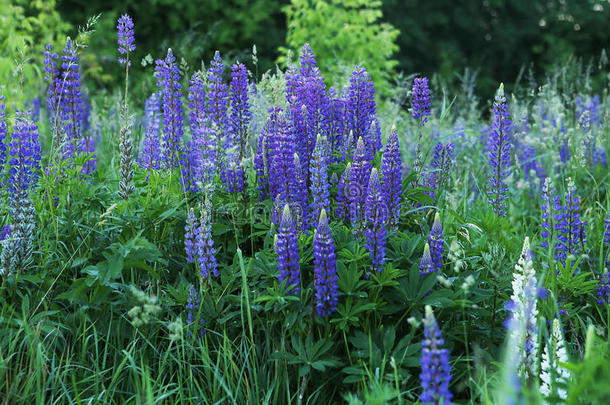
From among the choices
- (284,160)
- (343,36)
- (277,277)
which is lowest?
(277,277)

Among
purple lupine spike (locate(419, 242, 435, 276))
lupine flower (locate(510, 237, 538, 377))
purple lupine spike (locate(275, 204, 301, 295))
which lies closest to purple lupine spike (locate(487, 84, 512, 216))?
purple lupine spike (locate(419, 242, 435, 276))

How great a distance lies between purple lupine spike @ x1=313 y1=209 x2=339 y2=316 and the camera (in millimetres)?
2482

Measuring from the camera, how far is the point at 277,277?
2.79 meters

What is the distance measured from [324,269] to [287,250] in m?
0.18

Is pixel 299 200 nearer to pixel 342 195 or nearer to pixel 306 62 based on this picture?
pixel 342 195

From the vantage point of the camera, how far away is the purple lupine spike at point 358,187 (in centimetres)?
288

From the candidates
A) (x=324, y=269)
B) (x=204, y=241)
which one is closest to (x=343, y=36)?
(x=204, y=241)

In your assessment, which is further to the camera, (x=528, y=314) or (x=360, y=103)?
(x=360, y=103)

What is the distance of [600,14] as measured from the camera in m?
19.2

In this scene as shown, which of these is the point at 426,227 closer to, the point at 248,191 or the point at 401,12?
the point at 248,191

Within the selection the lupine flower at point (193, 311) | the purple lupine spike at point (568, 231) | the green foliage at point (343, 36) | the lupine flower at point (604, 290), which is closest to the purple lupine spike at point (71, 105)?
the lupine flower at point (193, 311)

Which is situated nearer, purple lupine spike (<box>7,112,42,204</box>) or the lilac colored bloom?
purple lupine spike (<box>7,112,42,204</box>)

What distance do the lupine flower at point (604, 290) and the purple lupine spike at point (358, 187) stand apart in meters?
1.31

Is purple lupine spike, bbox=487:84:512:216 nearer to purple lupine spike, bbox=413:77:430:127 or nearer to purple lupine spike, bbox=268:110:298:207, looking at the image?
A: purple lupine spike, bbox=413:77:430:127
